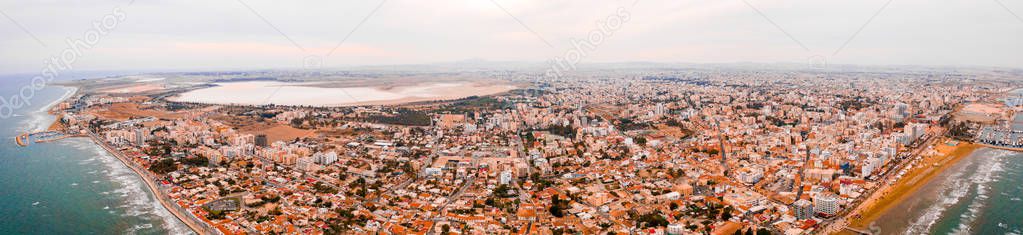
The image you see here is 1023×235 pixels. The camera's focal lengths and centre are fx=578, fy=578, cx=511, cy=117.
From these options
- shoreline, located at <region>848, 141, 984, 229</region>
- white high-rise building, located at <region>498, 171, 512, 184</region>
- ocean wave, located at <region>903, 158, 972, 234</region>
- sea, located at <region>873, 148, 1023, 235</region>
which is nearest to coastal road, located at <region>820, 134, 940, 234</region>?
shoreline, located at <region>848, 141, 984, 229</region>

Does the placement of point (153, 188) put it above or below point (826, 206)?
above

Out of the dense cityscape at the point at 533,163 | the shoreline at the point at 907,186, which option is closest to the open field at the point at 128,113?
the dense cityscape at the point at 533,163

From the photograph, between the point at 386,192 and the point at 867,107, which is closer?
the point at 386,192

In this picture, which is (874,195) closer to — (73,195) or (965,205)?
(965,205)

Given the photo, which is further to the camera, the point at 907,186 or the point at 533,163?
the point at 533,163

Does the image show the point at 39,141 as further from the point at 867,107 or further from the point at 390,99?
the point at 867,107

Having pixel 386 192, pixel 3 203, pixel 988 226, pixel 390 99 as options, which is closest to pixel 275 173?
pixel 386 192

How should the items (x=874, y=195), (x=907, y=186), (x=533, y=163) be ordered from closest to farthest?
(x=874, y=195) < (x=907, y=186) < (x=533, y=163)

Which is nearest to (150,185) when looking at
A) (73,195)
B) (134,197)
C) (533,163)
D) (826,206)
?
(134,197)
